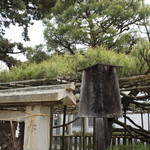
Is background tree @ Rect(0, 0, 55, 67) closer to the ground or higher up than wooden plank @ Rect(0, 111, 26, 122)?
higher up

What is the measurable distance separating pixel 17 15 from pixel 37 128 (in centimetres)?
790

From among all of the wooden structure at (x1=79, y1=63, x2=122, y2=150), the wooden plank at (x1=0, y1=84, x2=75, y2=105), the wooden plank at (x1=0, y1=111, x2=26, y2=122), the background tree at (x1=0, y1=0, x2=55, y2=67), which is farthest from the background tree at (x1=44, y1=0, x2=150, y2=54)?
the background tree at (x1=0, y1=0, x2=55, y2=67)

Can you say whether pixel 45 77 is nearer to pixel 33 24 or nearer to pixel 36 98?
pixel 36 98

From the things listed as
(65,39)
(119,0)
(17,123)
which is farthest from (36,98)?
(119,0)

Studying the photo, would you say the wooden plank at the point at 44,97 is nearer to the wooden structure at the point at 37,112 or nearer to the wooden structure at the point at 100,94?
the wooden structure at the point at 37,112

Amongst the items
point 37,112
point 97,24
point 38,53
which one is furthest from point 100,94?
point 38,53

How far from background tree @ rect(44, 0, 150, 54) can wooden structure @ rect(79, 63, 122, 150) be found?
239 centimetres

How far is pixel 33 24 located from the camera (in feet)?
34.5

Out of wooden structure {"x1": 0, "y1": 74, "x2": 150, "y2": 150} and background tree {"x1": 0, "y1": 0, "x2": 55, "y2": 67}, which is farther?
background tree {"x1": 0, "y1": 0, "x2": 55, "y2": 67}

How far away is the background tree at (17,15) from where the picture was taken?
9109 millimetres

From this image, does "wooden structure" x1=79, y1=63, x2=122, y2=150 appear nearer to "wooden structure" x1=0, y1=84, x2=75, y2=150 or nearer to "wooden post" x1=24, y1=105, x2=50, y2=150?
"wooden structure" x1=0, y1=84, x2=75, y2=150

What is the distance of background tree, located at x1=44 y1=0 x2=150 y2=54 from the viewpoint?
537 centimetres

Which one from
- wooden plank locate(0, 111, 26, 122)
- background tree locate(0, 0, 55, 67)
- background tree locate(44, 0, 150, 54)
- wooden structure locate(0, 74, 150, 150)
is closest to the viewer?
wooden plank locate(0, 111, 26, 122)

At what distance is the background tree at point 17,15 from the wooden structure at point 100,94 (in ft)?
21.7
